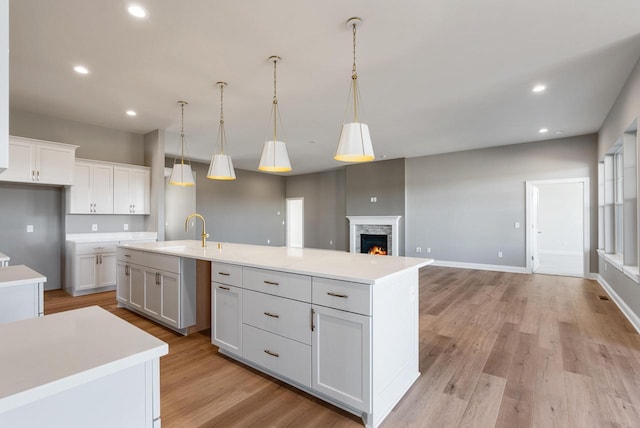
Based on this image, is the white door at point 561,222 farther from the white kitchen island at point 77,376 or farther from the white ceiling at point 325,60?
the white kitchen island at point 77,376

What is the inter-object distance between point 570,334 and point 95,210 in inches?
261

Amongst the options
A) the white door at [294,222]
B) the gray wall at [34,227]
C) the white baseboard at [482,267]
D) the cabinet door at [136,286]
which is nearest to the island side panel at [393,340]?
the cabinet door at [136,286]

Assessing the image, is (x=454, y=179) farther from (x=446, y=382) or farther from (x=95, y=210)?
(x=95, y=210)

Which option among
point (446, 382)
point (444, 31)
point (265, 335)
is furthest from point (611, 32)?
point (265, 335)

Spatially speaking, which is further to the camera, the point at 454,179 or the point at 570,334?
the point at 454,179

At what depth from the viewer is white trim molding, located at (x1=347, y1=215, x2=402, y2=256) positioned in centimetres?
800

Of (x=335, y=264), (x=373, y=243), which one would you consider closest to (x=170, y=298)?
(x=335, y=264)

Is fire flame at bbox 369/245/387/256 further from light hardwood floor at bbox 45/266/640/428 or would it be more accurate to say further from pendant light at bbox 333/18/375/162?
pendant light at bbox 333/18/375/162

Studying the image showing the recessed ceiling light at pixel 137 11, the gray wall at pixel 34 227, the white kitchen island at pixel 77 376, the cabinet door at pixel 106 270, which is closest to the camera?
the white kitchen island at pixel 77 376

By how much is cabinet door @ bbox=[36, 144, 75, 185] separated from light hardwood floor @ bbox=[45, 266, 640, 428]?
1.87 meters

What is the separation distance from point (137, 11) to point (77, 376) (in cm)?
268

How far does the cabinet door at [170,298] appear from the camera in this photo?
3.12 m

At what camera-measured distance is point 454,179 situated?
23.9 ft

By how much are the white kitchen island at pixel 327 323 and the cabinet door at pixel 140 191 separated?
11.0 feet
